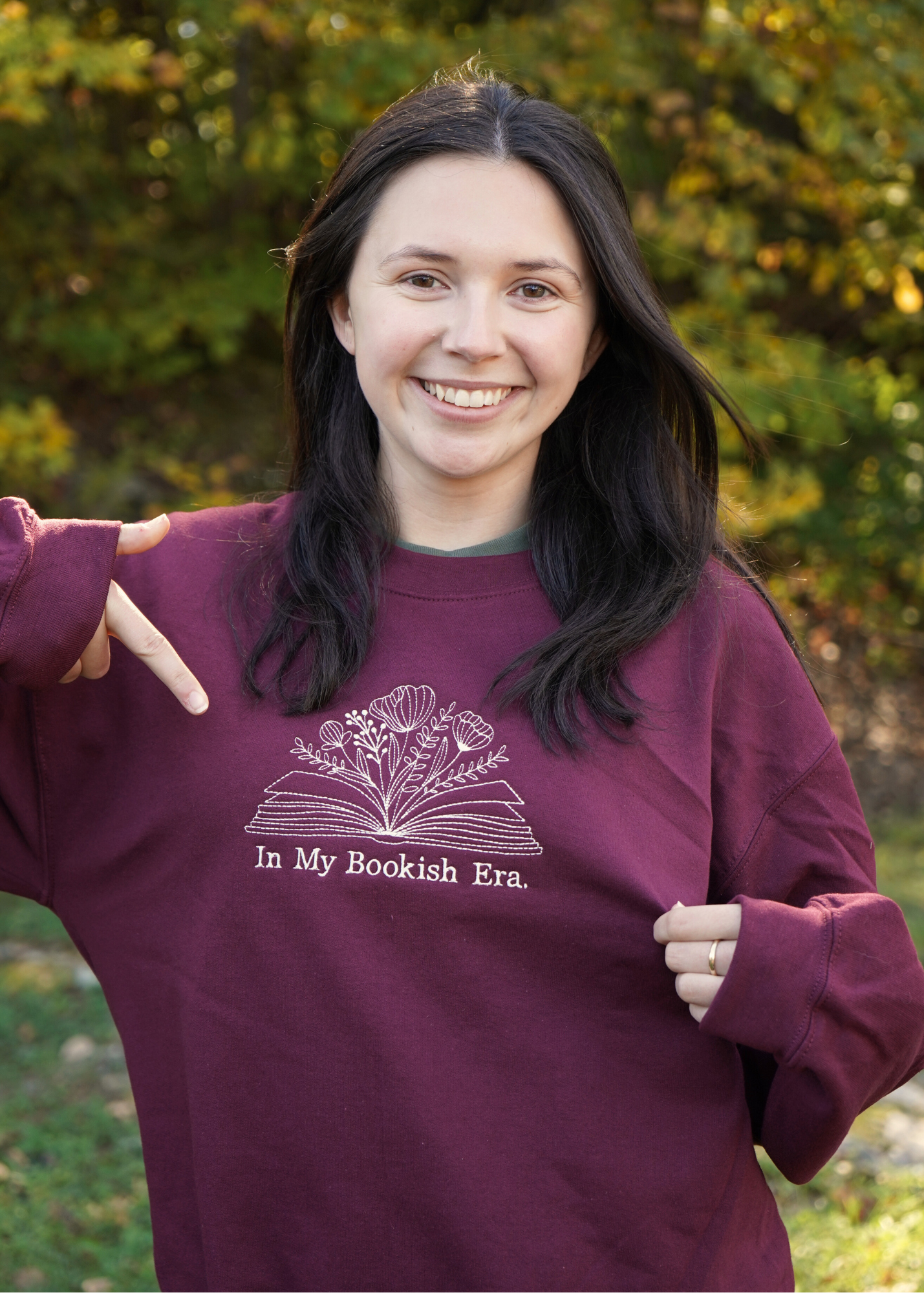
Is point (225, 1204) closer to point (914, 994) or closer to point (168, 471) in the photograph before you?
point (914, 994)

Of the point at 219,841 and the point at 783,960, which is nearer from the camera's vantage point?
the point at 783,960

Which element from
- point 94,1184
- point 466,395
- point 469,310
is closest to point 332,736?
point 466,395

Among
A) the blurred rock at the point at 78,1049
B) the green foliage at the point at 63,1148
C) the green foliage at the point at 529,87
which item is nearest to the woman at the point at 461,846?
the green foliage at the point at 63,1148

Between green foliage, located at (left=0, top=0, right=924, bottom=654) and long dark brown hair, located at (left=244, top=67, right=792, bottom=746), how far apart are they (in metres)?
3.07

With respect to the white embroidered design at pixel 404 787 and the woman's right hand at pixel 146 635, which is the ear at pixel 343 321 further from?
the white embroidered design at pixel 404 787

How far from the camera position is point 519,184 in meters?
1.74

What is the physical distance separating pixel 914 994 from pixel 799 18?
4.82 metres

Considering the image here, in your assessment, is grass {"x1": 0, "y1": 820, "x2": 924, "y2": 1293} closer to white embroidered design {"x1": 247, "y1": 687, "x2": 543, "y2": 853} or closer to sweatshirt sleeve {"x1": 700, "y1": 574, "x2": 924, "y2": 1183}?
sweatshirt sleeve {"x1": 700, "y1": 574, "x2": 924, "y2": 1183}

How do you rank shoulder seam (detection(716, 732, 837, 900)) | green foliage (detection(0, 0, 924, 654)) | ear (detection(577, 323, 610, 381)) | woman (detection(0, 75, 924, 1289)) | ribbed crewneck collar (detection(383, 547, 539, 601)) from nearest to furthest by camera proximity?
1. woman (detection(0, 75, 924, 1289))
2. shoulder seam (detection(716, 732, 837, 900))
3. ribbed crewneck collar (detection(383, 547, 539, 601))
4. ear (detection(577, 323, 610, 381))
5. green foliage (detection(0, 0, 924, 654))

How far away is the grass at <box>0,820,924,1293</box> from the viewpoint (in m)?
2.89

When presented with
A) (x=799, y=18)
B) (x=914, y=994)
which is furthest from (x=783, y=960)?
(x=799, y=18)

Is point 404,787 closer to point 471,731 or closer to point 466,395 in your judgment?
point 471,731

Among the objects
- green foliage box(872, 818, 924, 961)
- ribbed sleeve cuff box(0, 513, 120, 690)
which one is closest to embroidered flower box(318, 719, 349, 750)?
ribbed sleeve cuff box(0, 513, 120, 690)

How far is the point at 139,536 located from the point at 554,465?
738 mm
